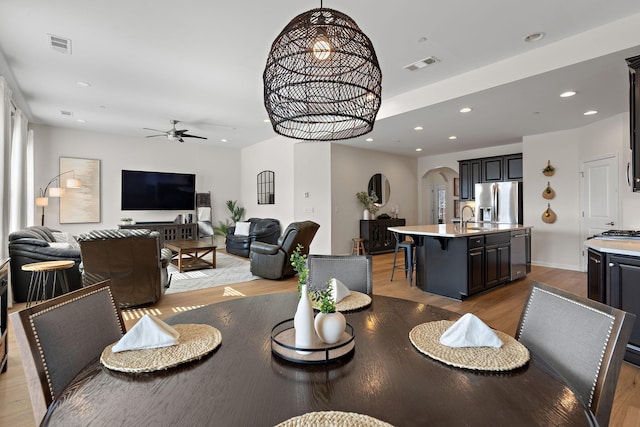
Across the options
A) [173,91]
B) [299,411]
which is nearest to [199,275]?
[173,91]

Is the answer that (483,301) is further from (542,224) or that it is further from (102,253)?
(102,253)

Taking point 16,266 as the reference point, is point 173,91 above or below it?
above

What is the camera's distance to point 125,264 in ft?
11.9

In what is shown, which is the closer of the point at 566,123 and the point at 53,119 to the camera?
the point at 566,123

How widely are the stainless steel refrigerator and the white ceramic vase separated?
6.94 m

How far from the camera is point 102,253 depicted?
350 cm

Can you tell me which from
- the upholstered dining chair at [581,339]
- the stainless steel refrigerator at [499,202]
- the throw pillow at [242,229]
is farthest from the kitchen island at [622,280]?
the throw pillow at [242,229]

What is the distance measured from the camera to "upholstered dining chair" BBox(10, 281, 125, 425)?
0.93m

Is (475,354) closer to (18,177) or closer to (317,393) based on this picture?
(317,393)

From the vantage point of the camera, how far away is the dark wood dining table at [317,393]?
0.75 meters

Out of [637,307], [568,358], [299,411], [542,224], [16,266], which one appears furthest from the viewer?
[542,224]

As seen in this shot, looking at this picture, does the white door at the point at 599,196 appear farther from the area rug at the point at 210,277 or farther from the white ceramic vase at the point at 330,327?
the white ceramic vase at the point at 330,327

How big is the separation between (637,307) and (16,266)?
6.34 m

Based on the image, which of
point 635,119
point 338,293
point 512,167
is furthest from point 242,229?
point 635,119
